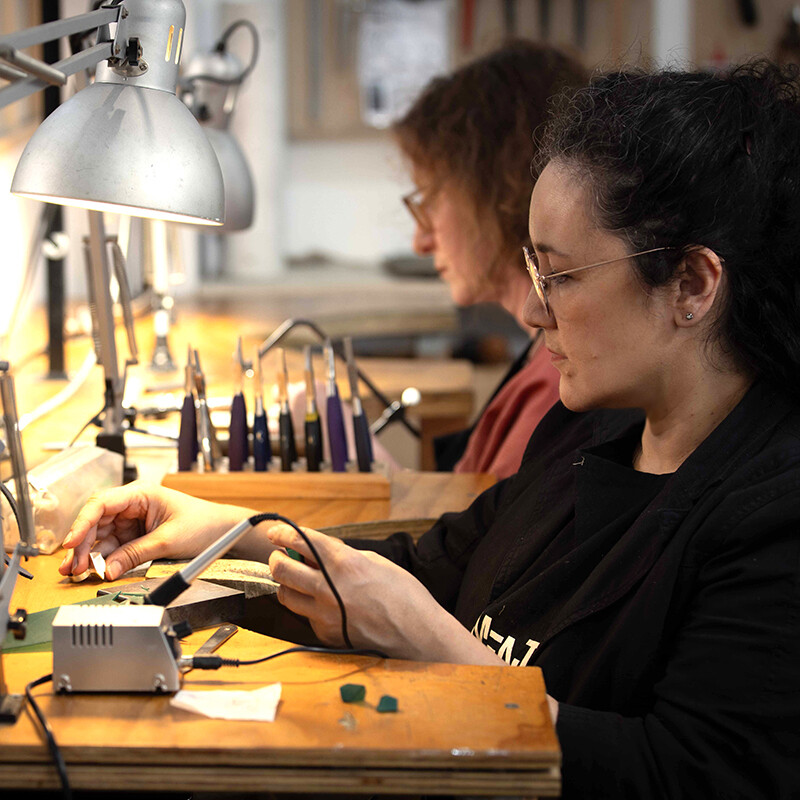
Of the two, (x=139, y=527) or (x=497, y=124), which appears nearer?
(x=139, y=527)

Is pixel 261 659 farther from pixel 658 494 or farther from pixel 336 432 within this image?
pixel 336 432

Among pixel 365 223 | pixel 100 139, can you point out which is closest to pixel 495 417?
pixel 100 139

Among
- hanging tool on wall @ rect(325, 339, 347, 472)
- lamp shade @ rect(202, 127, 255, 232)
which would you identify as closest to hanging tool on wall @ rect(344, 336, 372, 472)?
hanging tool on wall @ rect(325, 339, 347, 472)

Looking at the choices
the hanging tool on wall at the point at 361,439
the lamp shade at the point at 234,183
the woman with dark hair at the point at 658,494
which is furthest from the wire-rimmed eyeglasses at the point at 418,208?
the woman with dark hair at the point at 658,494

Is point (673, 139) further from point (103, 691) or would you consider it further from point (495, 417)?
point (495, 417)

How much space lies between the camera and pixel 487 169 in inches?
75.7

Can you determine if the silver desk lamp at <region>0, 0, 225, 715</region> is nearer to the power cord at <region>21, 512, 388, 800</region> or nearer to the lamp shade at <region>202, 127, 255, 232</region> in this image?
the power cord at <region>21, 512, 388, 800</region>

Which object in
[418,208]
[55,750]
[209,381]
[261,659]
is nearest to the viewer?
[55,750]

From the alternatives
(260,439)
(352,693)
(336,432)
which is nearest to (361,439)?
(336,432)

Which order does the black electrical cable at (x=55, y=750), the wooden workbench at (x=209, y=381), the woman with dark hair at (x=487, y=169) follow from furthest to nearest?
the wooden workbench at (x=209, y=381), the woman with dark hair at (x=487, y=169), the black electrical cable at (x=55, y=750)

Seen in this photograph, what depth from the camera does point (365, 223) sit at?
562cm

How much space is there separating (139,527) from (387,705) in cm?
53

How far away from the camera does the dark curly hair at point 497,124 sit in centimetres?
189

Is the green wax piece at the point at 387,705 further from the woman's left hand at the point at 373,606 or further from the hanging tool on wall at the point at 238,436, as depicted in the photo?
the hanging tool on wall at the point at 238,436
